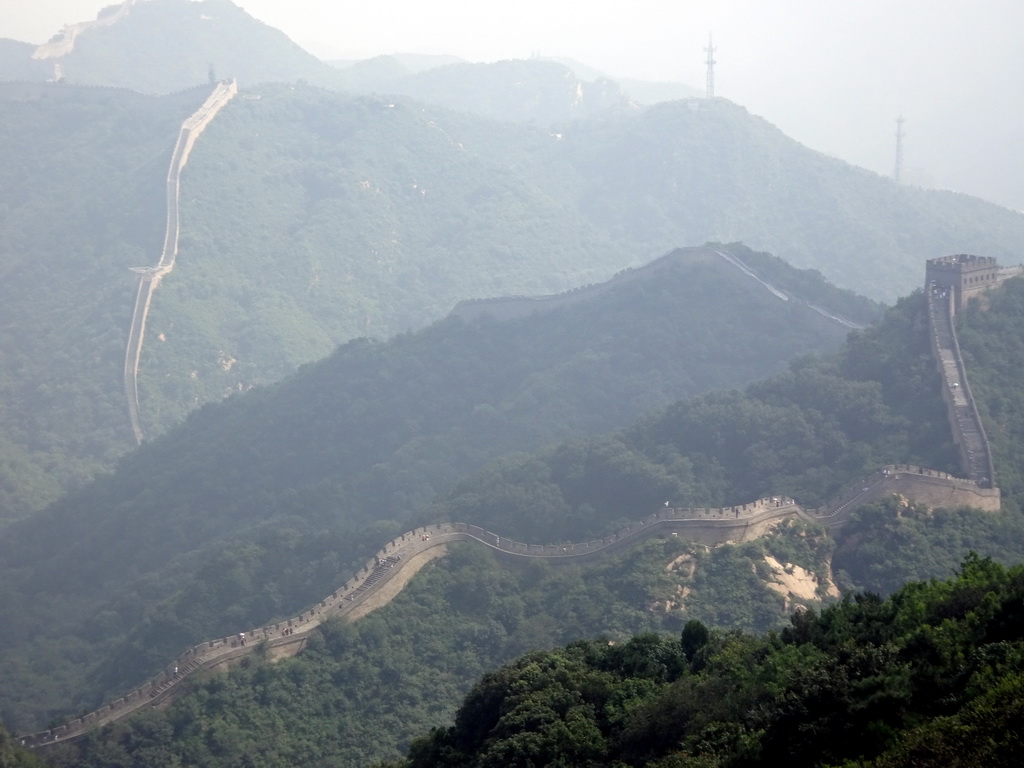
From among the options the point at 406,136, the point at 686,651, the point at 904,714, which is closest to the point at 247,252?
the point at 406,136

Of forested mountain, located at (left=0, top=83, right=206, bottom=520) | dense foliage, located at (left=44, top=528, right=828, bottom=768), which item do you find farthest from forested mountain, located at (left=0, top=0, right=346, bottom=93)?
dense foliage, located at (left=44, top=528, right=828, bottom=768)

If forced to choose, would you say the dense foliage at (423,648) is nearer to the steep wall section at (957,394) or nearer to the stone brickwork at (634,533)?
the stone brickwork at (634,533)

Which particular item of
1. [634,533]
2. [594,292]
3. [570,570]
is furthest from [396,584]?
[594,292]

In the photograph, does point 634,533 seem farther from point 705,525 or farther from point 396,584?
point 396,584

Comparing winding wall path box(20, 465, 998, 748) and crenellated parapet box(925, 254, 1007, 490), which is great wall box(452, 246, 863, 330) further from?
winding wall path box(20, 465, 998, 748)

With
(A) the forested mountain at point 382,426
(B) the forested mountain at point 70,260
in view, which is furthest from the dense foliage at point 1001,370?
(B) the forested mountain at point 70,260

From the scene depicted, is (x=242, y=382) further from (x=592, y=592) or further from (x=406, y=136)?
(x=592, y=592)
